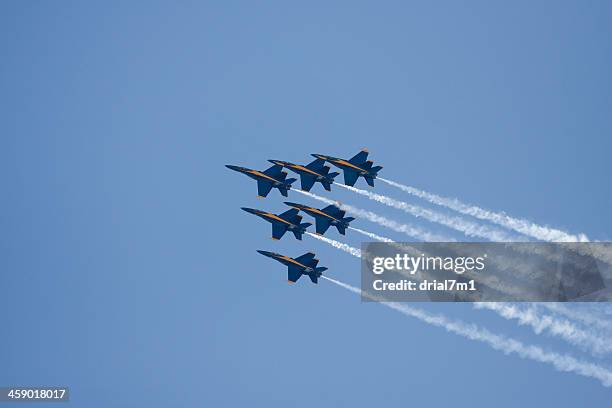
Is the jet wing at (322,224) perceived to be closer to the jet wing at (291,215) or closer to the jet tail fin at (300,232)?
the jet tail fin at (300,232)

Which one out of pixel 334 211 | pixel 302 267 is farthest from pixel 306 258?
pixel 334 211

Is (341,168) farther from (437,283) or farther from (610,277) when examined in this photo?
(610,277)

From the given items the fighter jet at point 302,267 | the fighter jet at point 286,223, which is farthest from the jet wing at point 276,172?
the fighter jet at point 302,267

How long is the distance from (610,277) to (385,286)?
70.1ft

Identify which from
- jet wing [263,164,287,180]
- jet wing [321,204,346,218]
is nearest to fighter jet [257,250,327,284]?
jet wing [321,204,346,218]

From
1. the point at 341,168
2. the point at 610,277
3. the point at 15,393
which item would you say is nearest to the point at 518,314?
the point at 610,277

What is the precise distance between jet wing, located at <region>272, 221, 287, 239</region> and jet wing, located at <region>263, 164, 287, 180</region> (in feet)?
17.6

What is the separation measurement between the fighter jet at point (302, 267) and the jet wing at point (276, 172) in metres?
8.80

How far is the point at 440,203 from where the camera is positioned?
338 feet

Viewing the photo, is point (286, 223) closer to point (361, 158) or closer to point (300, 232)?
point (300, 232)

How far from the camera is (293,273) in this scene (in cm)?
10156

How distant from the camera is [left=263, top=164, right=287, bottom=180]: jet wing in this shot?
10557cm

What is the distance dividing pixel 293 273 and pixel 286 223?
17.2 feet

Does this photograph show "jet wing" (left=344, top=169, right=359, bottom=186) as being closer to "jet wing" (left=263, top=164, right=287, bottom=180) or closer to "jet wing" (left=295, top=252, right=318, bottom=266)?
"jet wing" (left=263, top=164, right=287, bottom=180)
